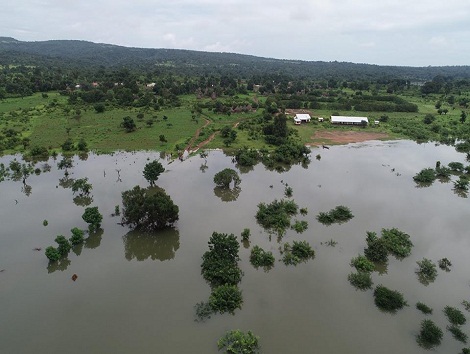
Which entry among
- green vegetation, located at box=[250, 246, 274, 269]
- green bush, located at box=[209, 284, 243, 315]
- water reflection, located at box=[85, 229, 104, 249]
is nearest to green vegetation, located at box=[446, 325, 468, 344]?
green vegetation, located at box=[250, 246, 274, 269]

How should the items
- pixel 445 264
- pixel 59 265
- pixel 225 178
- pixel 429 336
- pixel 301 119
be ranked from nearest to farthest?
pixel 429 336 → pixel 59 265 → pixel 445 264 → pixel 225 178 → pixel 301 119

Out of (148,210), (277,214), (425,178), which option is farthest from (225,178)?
(425,178)

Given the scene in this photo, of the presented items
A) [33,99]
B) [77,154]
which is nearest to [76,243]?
[77,154]

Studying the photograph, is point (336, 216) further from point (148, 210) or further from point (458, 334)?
point (148, 210)

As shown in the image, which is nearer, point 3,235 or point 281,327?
point 281,327

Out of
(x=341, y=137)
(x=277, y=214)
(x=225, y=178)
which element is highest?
(x=341, y=137)

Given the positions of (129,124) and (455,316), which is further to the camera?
(129,124)

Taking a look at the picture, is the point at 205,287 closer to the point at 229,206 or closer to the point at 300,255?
the point at 300,255
